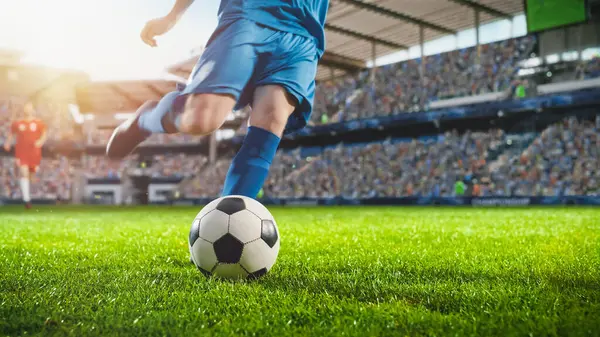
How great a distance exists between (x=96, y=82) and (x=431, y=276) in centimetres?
3077

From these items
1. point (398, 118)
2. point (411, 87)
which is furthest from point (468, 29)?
point (398, 118)

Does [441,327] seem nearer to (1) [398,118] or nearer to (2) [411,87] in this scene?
(1) [398,118]

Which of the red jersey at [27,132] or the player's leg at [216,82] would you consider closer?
the player's leg at [216,82]

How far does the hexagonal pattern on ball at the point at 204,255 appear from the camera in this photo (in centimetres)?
257

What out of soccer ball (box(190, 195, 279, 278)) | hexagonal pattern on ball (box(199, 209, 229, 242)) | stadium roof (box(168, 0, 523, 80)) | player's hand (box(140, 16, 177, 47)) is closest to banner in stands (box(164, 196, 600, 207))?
stadium roof (box(168, 0, 523, 80))

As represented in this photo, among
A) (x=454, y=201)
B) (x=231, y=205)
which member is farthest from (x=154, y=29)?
(x=454, y=201)

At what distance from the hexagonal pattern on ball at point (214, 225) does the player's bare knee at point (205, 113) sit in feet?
2.09

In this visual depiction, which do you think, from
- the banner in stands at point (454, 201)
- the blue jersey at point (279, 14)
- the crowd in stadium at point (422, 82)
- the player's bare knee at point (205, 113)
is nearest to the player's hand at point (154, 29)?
the blue jersey at point (279, 14)

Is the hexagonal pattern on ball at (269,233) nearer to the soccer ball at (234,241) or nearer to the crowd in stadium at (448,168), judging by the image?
the soccer ball at (234,241)

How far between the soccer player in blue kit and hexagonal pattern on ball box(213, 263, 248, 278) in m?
0.65

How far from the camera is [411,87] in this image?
23.5 meters

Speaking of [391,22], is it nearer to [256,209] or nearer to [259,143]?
[259,143]

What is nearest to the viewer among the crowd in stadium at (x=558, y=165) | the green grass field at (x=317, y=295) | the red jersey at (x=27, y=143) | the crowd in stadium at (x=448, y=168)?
the green grass field at (x=317, y=295)

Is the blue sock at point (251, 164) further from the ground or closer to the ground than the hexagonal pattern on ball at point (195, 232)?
further from the ground
